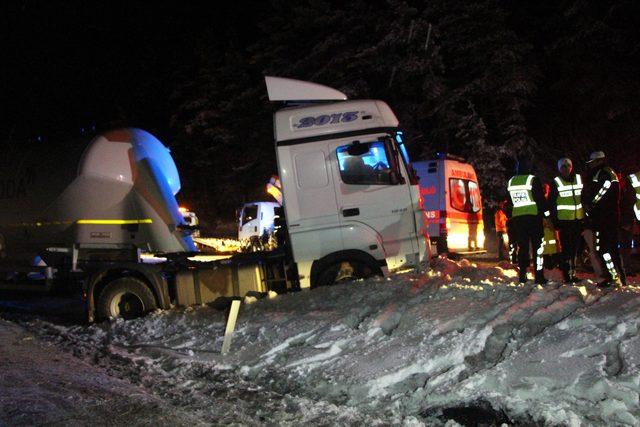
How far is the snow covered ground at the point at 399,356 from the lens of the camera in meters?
4.82

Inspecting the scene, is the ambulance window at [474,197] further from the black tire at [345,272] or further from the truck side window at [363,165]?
the black tire at [345,272]

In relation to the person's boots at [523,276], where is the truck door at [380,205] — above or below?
above

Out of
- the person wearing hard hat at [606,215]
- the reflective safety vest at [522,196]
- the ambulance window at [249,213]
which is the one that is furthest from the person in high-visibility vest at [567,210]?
the ambulance window at [249,213]

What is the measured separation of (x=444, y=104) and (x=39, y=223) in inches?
599

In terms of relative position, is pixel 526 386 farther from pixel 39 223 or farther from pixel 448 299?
pixel 39 223

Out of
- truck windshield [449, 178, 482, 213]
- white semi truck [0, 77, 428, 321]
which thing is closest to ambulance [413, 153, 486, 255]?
truck windshield [449, 178, 482, 213]

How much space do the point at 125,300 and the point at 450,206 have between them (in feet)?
26.5

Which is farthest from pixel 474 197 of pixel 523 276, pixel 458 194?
pixel 523 276

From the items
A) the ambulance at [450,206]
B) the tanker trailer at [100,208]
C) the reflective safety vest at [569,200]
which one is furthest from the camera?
the ambulance at [450,206]

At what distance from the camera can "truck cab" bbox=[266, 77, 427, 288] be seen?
8.60 meters

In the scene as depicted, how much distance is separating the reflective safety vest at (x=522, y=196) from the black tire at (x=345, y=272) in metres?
2.15

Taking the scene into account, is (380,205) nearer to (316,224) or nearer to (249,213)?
(316,224)

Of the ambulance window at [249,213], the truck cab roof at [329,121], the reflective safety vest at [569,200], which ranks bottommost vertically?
the reflective safety vest at [569,200]

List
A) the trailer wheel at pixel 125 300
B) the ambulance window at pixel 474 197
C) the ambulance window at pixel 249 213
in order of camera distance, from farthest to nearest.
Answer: the ambulance window at pixel 249 213 < the ambulance window at pixel 474 197 < the trailer wheel at pixel 125 300
